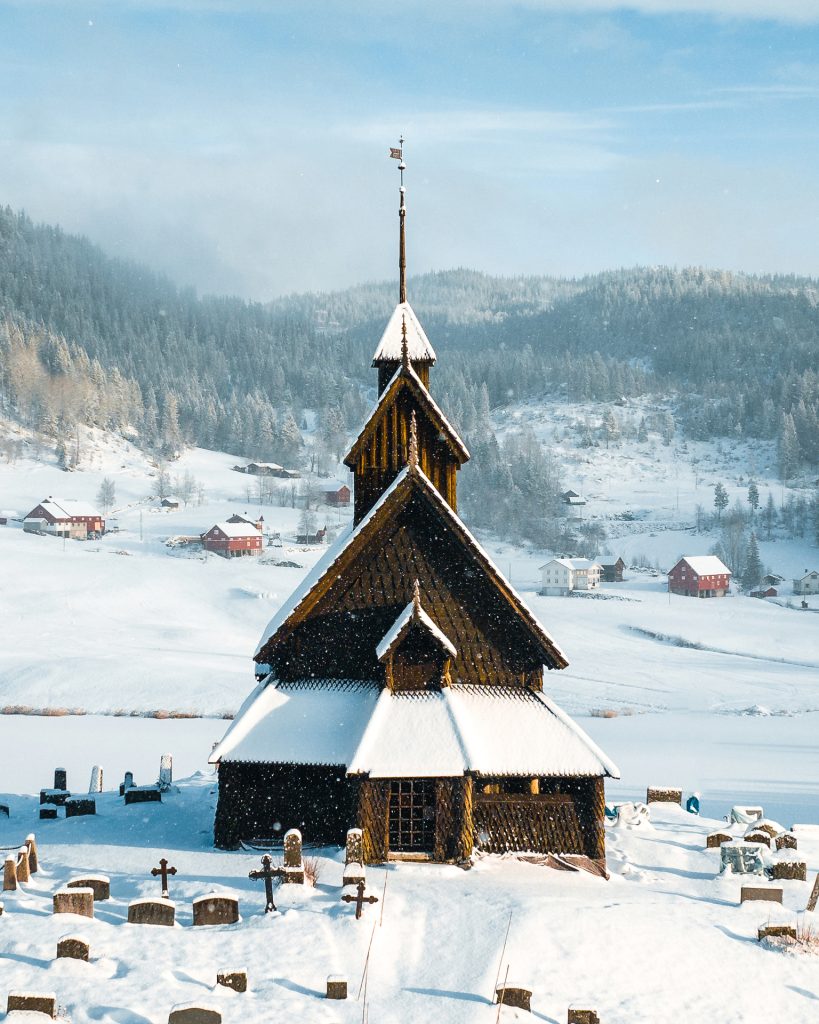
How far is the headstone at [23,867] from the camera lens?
17344 mm

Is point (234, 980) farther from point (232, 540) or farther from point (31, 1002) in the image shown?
point (232, 540)

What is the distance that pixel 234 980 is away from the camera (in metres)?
13.4

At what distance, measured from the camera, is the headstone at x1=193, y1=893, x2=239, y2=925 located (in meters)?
15.5

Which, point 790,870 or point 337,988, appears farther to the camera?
point 790,870

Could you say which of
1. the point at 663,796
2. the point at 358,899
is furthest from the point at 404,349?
the point at 663,796

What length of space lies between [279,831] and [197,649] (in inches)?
1908

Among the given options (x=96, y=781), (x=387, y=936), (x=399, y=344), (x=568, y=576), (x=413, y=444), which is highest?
(x=399, y=344)

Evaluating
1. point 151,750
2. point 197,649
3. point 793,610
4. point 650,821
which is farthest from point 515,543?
point 650,821

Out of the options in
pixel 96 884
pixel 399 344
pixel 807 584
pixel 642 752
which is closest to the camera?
pixel 96 884

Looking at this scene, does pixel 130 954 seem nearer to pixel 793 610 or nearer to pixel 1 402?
pixel 793 610

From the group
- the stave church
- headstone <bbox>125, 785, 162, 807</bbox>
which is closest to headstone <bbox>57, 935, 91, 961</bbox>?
the stave church

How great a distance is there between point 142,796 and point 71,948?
36.5 ft

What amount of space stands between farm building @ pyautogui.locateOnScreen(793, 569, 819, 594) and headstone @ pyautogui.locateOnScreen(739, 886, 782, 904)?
364ft

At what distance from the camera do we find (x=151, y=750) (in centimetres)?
3781
